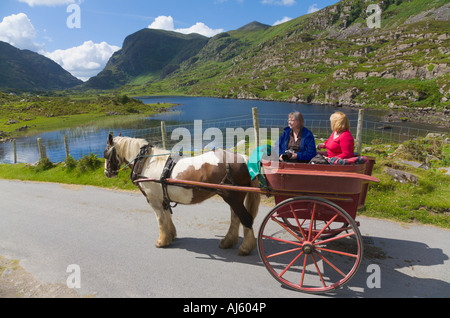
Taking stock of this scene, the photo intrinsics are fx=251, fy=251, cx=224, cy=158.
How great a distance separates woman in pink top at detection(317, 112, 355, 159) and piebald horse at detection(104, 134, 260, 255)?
4.66 ft

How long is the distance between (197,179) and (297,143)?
1810mm

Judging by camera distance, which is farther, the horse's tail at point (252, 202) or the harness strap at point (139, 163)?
the harness strap at point (139, 163)

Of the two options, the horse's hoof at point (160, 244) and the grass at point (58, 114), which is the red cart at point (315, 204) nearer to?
the horse's hoof at point (160, 244)

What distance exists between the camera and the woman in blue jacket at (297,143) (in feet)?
13.0

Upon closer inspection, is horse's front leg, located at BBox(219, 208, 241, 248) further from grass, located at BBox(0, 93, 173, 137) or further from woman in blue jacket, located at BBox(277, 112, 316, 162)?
grass, located at BBox(0, 93, 173, 137)

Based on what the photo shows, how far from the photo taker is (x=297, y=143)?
4.22 m

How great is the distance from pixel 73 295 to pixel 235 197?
2.71m

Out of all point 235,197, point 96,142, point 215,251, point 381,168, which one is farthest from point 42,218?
point 96,142

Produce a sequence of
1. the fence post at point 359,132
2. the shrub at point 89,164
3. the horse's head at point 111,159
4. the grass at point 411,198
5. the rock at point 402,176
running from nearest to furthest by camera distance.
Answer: the horse's head at point 111,159
the grass at point 411,198
the rock at point 402,176
the fence post at point 359,132
the shrub at point 89,164

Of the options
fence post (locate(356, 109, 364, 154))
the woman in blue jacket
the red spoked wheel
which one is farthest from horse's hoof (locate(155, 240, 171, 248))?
fence post (locate(356, 109, 364, 154))

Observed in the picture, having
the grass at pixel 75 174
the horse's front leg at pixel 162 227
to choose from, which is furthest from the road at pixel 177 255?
the grass at pixel 75 174

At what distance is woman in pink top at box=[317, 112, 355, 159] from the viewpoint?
389 centimetres

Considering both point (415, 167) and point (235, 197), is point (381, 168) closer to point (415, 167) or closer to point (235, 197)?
point (415, 167)
